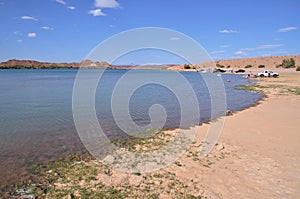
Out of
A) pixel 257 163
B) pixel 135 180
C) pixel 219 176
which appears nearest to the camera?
pixel 135 180

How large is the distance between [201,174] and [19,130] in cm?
876

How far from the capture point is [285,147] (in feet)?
27.8

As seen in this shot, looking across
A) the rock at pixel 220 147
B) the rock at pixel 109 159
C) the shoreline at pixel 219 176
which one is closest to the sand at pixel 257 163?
the shoreline at pixel 219 176

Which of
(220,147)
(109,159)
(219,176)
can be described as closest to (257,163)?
(220,147)

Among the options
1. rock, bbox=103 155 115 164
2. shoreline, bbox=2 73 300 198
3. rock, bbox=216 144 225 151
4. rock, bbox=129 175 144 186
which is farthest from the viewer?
rock, bbox=216 144 225 151

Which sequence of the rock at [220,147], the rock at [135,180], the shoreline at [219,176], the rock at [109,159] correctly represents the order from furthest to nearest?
the rock at [220,147], the rock at [109,159], the rock at [135,180], the shoreline at [219,176]

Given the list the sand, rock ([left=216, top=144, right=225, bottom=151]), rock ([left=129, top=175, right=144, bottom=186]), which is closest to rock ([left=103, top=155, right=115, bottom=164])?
rock ([left=129, top=175, right=144, bottom=186])

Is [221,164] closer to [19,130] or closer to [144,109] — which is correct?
[19,130]

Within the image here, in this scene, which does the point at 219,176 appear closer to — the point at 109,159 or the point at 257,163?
the point at 257,163

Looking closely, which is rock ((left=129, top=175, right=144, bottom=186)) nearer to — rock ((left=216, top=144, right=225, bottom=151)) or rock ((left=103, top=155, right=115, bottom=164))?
rock ((left=103, top=155, right=115, bottom=164))

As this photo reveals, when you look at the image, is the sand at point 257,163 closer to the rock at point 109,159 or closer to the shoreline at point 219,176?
the shoreline at point 219,176

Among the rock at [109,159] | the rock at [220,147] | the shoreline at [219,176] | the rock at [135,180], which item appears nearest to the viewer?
the shoreline at [219,176]

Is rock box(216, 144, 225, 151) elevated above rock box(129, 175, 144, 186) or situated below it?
above

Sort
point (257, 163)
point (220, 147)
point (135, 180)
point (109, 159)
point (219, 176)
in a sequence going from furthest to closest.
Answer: point (220, 147) < point (109, 159) < point (257, 163) < point (219, 176) < point (135, 180)
